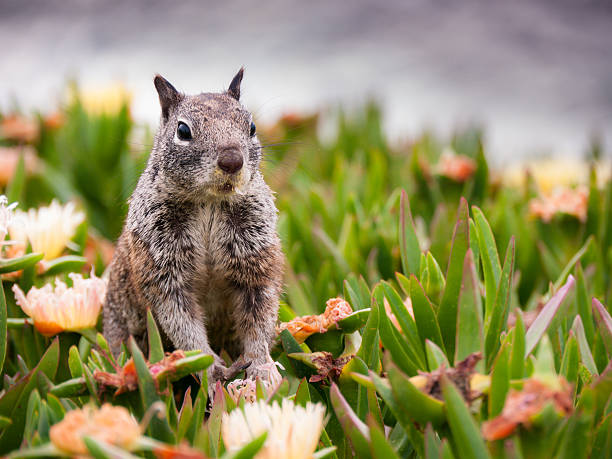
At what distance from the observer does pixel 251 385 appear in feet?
4.19

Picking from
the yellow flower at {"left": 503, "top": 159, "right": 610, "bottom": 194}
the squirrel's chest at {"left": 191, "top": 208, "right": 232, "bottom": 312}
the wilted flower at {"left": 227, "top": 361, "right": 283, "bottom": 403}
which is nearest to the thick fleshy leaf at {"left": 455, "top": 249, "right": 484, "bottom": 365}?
the wilted flower at {"left": 227, "top": 361, "right": 283, "bottom": 403}

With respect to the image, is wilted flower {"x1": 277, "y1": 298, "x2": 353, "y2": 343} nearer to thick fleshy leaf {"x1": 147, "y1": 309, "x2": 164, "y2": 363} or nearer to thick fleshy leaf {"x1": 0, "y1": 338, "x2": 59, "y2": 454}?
thick fleshy leaf {"x1": 147, "y1": 309, "x2": 164, "y2": 363}

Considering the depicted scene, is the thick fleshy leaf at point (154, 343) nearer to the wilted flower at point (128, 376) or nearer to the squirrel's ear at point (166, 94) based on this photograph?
the wilted flower at point (128, 376)

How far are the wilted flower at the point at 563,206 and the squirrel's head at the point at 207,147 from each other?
1.12 meters

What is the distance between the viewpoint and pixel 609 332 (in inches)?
50.8

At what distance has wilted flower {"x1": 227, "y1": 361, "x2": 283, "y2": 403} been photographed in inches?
48.3

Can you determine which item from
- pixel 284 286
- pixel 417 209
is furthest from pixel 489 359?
pixel 417 209

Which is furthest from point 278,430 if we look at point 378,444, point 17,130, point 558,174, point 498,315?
point 558,174

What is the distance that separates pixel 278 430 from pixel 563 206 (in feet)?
5.42

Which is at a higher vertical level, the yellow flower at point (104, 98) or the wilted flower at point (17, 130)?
the yellow flower at point (104, 98)

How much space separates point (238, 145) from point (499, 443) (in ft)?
2.99

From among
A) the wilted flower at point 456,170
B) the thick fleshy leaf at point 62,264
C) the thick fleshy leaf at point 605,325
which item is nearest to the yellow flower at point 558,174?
the wilted flower at point 456,170

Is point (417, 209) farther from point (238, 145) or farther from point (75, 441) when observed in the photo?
point (75, 441)

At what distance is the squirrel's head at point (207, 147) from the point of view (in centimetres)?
149
